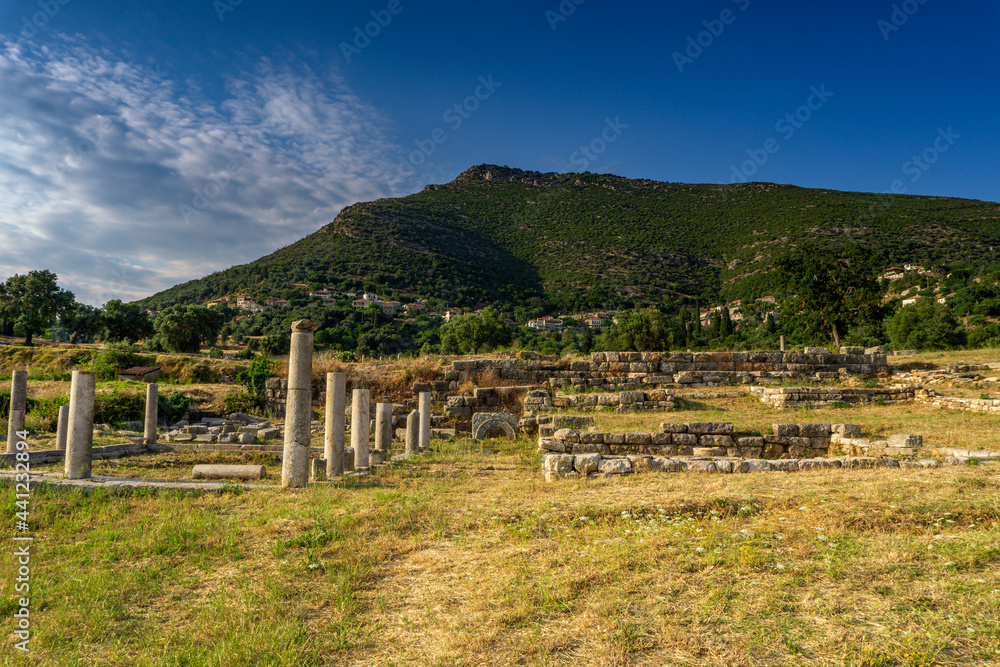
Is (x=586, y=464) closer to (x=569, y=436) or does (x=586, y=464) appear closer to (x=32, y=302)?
(x=569, y=436)

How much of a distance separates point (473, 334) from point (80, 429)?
1170 inches

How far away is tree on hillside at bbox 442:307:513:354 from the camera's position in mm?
38469

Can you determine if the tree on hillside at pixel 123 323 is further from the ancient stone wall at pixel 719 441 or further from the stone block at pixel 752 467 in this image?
the stone block at pixel 752 467

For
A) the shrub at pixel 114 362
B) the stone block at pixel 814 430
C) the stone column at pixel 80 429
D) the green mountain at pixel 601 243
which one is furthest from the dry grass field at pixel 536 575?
the green mountain at pixel 601 243

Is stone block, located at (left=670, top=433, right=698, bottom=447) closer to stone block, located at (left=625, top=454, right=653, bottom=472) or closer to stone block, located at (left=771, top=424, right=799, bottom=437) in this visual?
stone block, located at (left=771, top=424, right=799, bottom=437)

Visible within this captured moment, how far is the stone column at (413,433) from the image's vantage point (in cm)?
1370

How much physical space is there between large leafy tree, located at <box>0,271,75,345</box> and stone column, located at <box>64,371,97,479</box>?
45.8m

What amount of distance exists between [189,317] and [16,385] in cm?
3566

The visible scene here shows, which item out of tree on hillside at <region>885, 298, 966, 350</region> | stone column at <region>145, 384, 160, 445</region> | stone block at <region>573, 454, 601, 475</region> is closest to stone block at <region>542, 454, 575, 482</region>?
stone block at <region>573, 454, 601, 475</region>

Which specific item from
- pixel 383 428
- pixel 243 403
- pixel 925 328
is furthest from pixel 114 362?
pixel 925 328

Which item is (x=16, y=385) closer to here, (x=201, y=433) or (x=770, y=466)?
(x=201, y=433)

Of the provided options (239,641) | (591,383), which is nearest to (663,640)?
(239,641)

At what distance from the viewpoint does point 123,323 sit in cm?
4897

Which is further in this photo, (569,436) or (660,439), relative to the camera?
(569,436)
